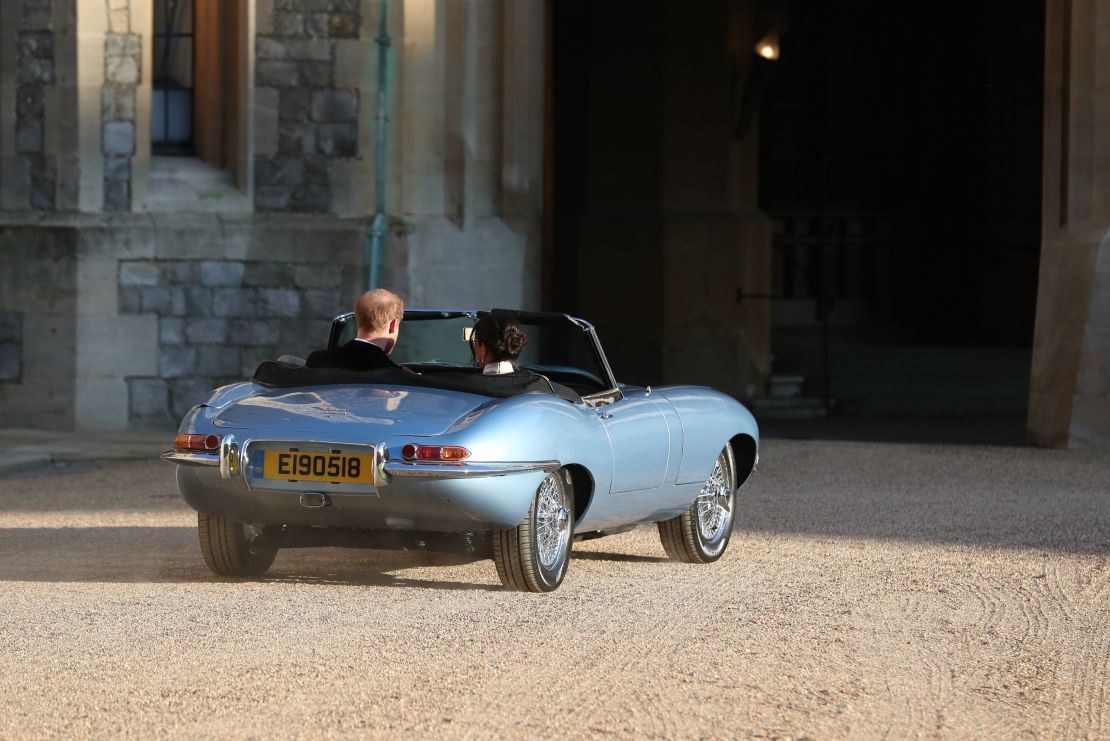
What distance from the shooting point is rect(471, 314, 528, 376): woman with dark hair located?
24.5ft

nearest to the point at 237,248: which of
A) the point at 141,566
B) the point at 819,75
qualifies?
the point at 141,566

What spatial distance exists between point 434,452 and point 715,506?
2.14 metres

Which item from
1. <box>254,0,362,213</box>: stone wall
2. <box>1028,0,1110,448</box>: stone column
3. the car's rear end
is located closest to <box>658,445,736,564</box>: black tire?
the car's rear end

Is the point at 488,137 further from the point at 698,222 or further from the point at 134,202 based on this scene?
the point at 698,222

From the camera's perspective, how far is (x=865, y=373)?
23266mm

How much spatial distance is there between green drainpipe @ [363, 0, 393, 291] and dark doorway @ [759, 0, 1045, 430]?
38.2 ft

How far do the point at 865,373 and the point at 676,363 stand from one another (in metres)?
2.60

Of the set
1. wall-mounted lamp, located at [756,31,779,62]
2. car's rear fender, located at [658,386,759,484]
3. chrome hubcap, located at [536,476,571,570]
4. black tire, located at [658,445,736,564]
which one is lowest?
black tire, located at [658,445,736,564]

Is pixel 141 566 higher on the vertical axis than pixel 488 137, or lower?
lower

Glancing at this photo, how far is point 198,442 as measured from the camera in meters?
6.94

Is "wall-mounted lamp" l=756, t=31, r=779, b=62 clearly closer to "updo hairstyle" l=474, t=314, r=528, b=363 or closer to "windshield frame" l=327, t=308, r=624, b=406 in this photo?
"windshield frame" l=327, t=308, r=624, b=406

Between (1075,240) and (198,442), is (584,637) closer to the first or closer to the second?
(198,442)

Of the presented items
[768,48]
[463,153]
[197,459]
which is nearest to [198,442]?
[197,459]

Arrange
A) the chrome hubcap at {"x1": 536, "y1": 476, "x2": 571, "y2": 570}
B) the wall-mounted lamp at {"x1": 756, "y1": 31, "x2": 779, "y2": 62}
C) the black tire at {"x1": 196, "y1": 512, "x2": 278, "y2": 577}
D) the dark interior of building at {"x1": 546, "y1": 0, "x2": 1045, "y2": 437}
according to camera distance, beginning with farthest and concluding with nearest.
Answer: the dark interior of building at {"x1": 546, "y1": 0, "x2": 1045, "y2": 437} → the wall-mounted lamp at {"x1": 756, "y1": 31, "x2": 779, "y2": 62} → the black tire at {"x1": 196, "y1": 512, "x2": 278, "y2": 577} → the chrome hubcap at {"x1": 536, "y1": 476, "x2": 571, "y2": 570}
